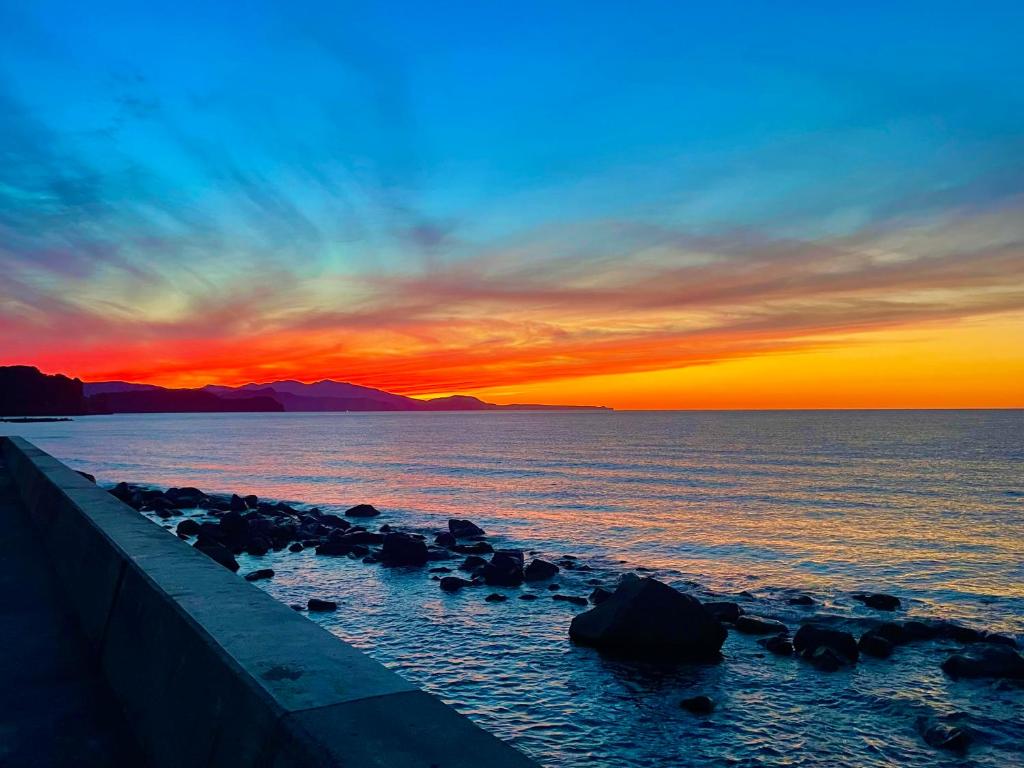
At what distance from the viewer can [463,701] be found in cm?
971

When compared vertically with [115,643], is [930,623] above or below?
below

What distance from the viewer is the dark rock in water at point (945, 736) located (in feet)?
28.8

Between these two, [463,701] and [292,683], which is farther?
[463,701]

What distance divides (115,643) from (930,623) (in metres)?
13.9

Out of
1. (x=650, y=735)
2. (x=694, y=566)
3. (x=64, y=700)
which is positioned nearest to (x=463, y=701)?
(x=650, y=735)

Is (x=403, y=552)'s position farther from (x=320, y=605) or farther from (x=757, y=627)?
(x=757, y=627)

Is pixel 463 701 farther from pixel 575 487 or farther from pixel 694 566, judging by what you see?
pixel 575 487

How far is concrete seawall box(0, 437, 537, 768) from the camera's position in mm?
3172

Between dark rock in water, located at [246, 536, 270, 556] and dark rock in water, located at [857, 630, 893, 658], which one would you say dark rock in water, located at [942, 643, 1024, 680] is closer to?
dark rock in water, located at [857, 630, 893, 658]

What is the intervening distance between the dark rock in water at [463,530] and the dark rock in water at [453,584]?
7085 mm

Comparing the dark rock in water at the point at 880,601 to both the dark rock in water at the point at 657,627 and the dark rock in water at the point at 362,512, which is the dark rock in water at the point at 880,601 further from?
the dark rock in water at the point at 362,512

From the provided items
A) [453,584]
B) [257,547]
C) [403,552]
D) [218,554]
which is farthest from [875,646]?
[257,547]

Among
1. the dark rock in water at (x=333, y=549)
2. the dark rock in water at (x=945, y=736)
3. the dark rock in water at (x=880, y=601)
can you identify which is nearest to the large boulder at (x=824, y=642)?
the dark rock in water at (x=945, y=736)

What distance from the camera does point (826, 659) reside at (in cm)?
1141
